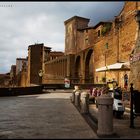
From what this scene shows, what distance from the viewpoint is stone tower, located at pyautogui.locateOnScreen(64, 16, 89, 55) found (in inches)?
3519

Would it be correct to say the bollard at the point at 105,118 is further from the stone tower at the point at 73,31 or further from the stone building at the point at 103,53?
the stone tower at the point at 73,31

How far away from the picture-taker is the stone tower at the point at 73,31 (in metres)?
89.4

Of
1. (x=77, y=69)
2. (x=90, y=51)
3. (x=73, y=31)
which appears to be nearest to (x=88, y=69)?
(x=90, y=51)

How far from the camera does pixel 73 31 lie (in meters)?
90.7

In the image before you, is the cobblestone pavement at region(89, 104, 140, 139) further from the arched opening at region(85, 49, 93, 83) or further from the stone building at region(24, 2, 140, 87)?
the arched opening at region(85, 49, 93, 83)

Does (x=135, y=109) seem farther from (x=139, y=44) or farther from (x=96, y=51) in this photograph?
(x=96, y=51)

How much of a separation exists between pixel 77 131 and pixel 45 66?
77654 mm

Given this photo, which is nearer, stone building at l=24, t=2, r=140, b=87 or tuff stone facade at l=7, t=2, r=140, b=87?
stone building at l=24, t=2, r=140, b=87

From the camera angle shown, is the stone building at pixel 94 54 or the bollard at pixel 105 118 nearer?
the bollard at pixel 105 118

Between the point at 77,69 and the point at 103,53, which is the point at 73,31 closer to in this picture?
the point at 77,69

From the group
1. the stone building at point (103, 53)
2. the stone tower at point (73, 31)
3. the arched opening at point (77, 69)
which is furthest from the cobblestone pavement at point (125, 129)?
the stone tower at point (73, 31)

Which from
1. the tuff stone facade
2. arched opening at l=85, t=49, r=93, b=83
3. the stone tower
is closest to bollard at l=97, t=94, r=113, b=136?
the tuff stone facade

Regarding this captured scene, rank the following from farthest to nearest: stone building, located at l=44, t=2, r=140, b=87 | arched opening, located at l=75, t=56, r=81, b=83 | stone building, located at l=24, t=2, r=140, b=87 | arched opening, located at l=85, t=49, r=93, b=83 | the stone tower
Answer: the stone tower
arched opening, located at l=75, t=56, r=81, b=83
arched opening, located at l=85, t=49, r=93, b=83
stone building, located at l=24, t=2, r=140, b=87
stone building, located at l=44, t=2, r=140, b=87

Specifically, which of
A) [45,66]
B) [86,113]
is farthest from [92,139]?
[45,66]
